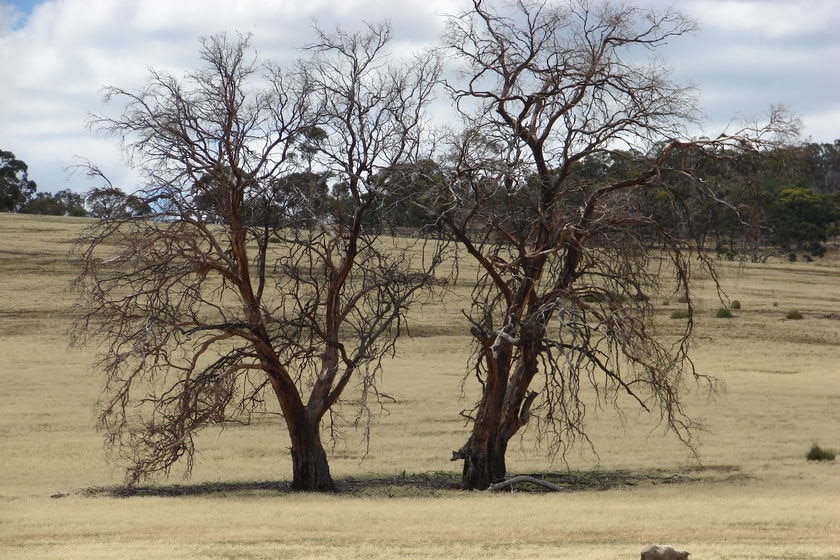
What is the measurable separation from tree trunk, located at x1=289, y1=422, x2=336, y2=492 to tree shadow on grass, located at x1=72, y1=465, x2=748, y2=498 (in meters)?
0.29

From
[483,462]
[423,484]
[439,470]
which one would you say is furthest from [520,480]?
[439,470]

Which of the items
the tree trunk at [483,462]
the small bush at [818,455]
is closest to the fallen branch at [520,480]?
the tree trunk at [483,462]

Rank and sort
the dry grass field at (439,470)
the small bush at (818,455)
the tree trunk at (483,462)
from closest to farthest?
the dry grass field at (439,470)
the tree trunk at (483,462)
the small bush at (818,455)

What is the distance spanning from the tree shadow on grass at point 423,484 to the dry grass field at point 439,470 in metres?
0.14

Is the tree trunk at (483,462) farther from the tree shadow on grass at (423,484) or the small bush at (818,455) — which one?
the small bush at (818,455)

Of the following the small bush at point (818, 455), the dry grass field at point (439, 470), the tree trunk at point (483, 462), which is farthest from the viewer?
the small bush at point (818, 455)

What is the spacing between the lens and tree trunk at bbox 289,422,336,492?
19.6 metres

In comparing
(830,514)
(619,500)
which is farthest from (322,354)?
(830,514)

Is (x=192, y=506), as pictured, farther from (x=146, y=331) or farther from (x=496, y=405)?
(x=496, y=405)

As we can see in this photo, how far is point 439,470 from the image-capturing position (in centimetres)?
2278

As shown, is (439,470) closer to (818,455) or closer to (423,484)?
(423,484)

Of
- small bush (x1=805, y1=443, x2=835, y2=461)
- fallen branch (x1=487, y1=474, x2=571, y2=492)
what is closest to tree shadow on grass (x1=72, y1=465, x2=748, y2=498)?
fallen branch (x1=487, y1=474, x2=571, y2=492)

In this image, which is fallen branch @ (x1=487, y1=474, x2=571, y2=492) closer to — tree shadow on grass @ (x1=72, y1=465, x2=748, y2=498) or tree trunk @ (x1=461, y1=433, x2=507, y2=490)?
tree shadow on grass @ (x1=72, y1=465, x2=748, y2=498)

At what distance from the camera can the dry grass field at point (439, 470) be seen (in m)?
12.5
